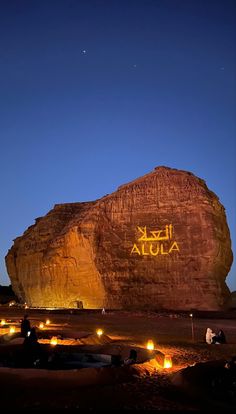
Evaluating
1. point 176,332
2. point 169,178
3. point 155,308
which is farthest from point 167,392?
point 169,178

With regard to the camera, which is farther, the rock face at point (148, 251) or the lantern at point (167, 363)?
the rock face at point (148, 251)

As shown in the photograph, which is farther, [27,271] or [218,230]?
[27,271]

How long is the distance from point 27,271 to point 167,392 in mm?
40948

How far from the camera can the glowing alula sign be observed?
33.6 meters

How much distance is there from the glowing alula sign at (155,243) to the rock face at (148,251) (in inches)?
3.4

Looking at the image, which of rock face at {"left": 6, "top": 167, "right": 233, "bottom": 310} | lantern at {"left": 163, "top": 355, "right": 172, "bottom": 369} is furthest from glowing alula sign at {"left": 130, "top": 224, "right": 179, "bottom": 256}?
lantern at {"left": 163, "top": 355, "right": 172, "bottom": 369}

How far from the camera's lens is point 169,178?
120ft

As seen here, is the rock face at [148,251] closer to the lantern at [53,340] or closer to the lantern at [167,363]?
the lantern at [53,340]

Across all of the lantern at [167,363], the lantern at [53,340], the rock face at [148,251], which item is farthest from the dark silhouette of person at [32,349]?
the rock face at [148,251]

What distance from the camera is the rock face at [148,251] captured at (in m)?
32.5

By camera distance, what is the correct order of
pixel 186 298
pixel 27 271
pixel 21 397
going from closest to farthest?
pixel 21 397, pixel 186 298, pixel 27 271

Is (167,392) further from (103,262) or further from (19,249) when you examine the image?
(19,249)

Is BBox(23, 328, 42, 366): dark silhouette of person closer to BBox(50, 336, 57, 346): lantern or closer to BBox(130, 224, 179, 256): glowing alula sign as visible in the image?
BBox(50, 336, 57, 346): lantern

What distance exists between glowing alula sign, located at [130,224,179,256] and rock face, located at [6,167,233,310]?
9 centimetres
